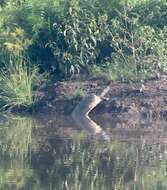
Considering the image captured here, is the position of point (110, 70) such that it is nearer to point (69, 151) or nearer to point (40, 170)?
point (69, 151)

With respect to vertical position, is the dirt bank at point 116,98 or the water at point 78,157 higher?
the dirt bank at point 116,98

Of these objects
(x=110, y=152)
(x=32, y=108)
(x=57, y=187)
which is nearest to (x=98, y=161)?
(x=110, y=152)

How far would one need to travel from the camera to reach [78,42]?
19.1m

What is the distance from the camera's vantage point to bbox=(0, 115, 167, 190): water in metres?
10.7

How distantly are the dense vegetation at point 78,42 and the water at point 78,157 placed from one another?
191cm

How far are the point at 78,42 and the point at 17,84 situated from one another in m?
1.88

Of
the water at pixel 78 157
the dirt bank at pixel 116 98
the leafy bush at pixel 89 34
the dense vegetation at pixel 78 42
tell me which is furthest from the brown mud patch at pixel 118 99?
the water at pixel 78 157

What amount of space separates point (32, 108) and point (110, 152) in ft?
18.1

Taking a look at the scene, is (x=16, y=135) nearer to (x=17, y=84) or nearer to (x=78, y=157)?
(x=78, y=157)

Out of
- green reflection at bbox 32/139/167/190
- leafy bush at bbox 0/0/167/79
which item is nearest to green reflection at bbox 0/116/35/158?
green reflection at bbox 32/139/167/190

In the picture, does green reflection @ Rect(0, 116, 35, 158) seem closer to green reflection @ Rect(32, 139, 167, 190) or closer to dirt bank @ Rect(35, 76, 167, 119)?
green reflection @ Rect(32, 139, 167, 190)

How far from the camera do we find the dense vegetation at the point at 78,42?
1856 centimetres

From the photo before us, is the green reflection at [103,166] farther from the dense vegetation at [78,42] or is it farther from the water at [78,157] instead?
the dense vegetation at [78,42]

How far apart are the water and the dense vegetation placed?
1912mm
